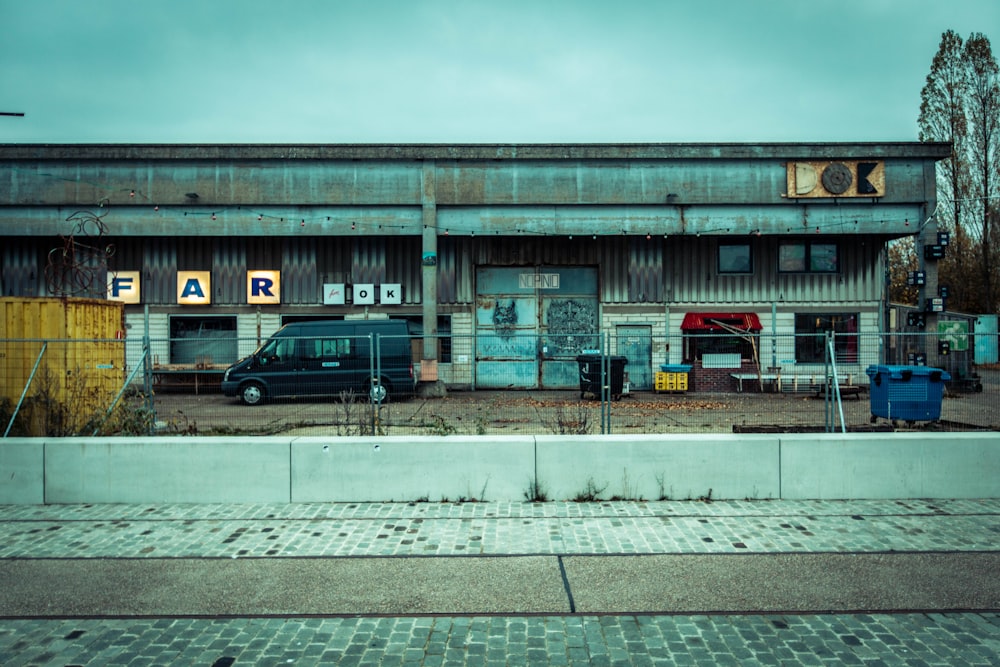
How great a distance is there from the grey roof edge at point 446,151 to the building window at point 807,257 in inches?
116

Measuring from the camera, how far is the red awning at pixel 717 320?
2247cm

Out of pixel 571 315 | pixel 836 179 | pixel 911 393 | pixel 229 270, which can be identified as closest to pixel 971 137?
pixel 836 179

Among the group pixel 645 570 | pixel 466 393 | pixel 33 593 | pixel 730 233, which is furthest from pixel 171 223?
pixel 645 570

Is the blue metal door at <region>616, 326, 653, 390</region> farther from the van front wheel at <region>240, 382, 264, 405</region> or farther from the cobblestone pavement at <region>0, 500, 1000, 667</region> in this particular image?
the van front wheel at <region>240, 382, 264, 405</region>

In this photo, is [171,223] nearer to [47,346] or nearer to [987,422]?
[47,346]

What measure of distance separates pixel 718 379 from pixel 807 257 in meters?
14.3

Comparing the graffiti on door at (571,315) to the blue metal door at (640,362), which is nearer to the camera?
the blue metal door at (640,362)

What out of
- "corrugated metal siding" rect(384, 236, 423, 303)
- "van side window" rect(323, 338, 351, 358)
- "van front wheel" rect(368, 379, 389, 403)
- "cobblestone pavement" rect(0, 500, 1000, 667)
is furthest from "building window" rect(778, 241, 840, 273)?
"van front wheel" rect(368, 379, 389, 403)

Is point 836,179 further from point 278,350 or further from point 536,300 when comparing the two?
point 278,350

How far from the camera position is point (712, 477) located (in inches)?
308

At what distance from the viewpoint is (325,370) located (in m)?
11.0

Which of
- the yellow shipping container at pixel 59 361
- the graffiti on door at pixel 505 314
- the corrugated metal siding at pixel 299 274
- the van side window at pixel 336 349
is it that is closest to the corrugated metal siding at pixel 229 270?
the corrugated metal siding at pixel 299 274

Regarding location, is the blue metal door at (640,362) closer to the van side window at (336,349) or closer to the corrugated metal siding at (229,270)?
the van side window at (336,349)

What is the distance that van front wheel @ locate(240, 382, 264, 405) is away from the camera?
10359mm
